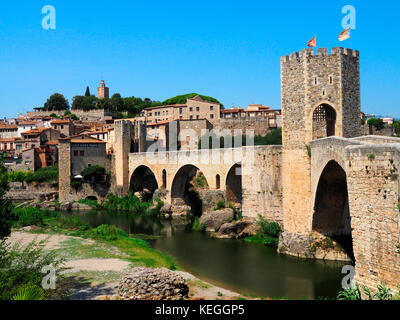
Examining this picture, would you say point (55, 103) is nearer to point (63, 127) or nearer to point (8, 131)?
point (8, 131)

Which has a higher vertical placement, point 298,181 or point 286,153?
point 286,153

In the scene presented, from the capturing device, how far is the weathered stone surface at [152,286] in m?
9.73

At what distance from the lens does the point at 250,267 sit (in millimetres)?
16812

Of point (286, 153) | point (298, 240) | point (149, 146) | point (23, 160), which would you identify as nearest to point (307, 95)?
point (286, 153)

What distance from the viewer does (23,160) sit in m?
44.6

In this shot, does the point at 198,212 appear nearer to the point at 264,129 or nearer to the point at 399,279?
the point at 264,129

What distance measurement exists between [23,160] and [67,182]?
8.65 meters

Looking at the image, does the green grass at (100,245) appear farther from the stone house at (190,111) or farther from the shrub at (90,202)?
the stone house at (190,111)

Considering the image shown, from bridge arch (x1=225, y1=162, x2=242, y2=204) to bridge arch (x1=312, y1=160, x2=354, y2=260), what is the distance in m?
10.4

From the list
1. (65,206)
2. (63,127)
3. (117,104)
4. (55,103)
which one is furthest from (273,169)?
(55,103)

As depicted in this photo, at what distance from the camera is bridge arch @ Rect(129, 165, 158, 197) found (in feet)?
132

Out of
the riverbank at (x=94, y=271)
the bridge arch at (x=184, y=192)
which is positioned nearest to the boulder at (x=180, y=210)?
the bridge arch at (x=184, y=192)
